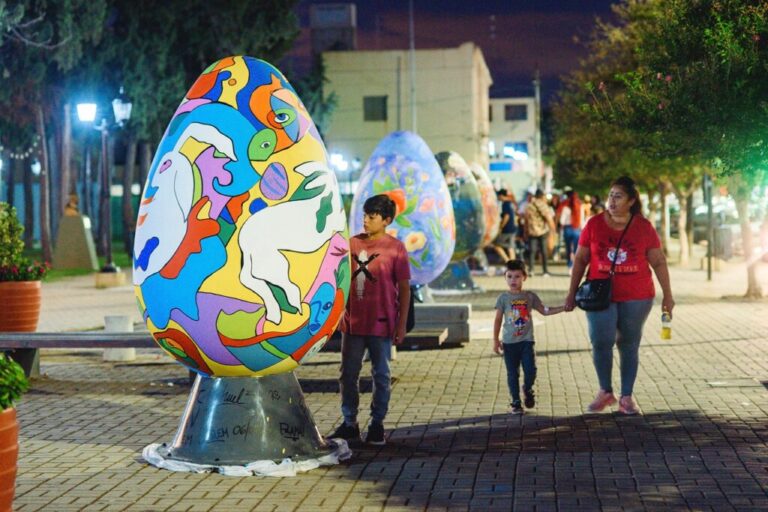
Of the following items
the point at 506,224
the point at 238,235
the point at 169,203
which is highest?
the point at 169,203

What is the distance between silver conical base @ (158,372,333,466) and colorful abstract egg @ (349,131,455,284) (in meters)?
8.16

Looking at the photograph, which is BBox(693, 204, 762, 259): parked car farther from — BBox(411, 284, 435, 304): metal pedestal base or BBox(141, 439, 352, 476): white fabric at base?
BBox(141, 439, 352, 476): white fabric at base

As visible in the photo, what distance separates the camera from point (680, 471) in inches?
326

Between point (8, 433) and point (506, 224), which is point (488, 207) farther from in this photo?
point (8, 433)

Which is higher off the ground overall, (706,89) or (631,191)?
(706,89)

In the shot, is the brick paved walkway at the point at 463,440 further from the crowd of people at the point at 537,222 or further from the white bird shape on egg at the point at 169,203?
the crowd of people at the point at 537,222

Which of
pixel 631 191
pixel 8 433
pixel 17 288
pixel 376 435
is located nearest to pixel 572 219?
pixel 17 288

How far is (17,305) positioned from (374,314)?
541cm

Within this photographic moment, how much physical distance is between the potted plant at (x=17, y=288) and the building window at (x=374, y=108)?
65.1 metres

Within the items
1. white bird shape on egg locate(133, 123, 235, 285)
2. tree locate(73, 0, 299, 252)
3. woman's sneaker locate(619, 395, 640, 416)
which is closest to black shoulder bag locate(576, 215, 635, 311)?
woman's sneaker locate(619, 395, 640, 416)

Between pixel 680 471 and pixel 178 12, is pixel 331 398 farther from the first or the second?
pixel 178 12

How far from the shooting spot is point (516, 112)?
136 m

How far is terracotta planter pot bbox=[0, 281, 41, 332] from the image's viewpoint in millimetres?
13648

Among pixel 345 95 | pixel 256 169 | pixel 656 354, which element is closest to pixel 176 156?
pixel 256 169
